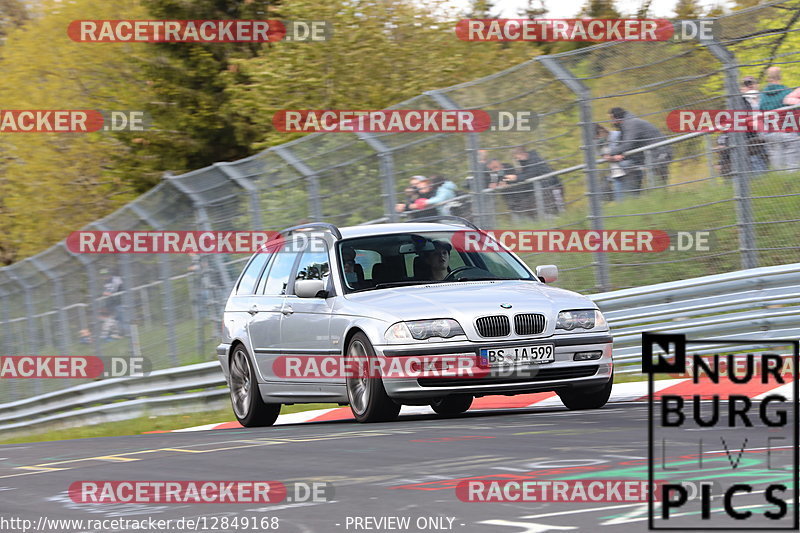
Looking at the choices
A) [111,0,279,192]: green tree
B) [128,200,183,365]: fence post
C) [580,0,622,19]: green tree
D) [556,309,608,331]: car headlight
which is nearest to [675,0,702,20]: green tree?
[580,0,622,19]: green tree

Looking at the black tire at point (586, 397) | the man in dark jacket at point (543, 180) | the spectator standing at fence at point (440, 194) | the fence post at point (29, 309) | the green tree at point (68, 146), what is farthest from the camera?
the green tree at point (68, 146)

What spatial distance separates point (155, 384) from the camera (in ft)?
57.7

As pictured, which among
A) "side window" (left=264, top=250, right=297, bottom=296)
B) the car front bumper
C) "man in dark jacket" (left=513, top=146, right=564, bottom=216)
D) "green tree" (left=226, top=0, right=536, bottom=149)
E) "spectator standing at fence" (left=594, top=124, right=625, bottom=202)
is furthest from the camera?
"green tree" (left=226, top=0, right=536, bottom=149)

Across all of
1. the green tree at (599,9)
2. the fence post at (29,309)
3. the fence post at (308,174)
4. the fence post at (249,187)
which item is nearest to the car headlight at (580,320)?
the fence post at (308,174)

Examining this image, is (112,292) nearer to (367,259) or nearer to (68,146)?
(367,259)

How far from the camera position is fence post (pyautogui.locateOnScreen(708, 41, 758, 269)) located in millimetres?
12875

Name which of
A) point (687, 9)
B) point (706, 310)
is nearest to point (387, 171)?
point (706, 310)

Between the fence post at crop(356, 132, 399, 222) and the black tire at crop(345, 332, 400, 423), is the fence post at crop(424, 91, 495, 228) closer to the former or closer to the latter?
the fence post at crop(356, 132, 399, 222)

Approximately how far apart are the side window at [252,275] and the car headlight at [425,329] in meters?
3.13

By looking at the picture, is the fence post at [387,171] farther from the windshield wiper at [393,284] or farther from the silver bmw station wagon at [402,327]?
the windshield wiper at [393,284]

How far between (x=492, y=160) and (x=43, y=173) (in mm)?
30878

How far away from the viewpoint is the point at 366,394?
35.1 ft

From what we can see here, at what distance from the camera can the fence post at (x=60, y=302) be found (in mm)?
24250

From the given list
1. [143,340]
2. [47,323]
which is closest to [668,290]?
[143,340]
